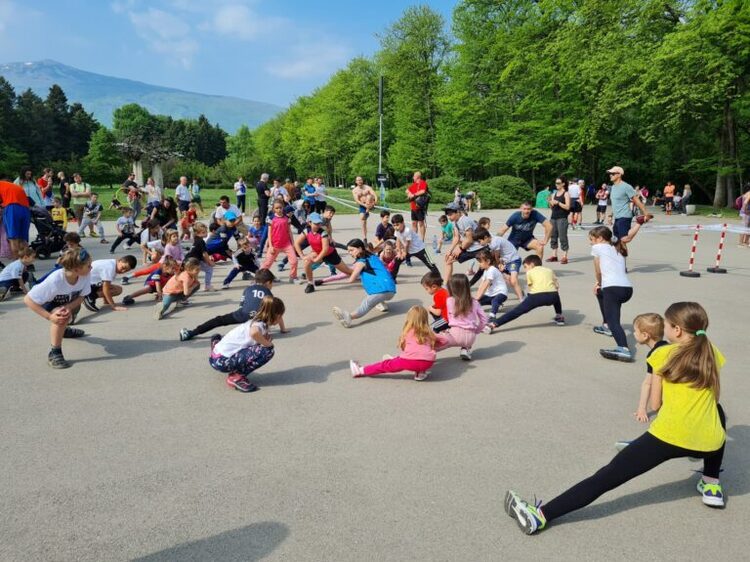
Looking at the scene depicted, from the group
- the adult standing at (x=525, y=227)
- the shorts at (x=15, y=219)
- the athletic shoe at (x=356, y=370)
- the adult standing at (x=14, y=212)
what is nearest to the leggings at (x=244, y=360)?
the athletic shoe at (x=356, y=370)

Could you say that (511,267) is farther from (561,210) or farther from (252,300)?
(561,210)

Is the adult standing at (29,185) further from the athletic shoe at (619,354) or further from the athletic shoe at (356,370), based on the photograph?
the athletic shoe at (619,354)

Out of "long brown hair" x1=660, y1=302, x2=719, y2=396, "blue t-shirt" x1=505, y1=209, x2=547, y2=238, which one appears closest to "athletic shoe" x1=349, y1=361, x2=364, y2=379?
"long brown hair" x1=660, y1=302, x2=719, y2=396

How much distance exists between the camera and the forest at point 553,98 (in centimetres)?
2827

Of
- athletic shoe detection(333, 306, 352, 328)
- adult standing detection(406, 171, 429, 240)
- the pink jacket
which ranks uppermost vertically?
adult standing detection(406, 171, 429, 240)

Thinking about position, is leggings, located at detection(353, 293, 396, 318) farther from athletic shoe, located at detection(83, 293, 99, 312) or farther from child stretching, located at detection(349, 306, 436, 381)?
athletic shoe, located at detection(83, 293, 99, 312)

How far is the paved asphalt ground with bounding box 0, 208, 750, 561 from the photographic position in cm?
307

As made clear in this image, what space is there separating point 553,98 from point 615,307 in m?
37.0

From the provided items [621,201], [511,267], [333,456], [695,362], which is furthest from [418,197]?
[695,362]

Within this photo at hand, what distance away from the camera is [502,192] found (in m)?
33.7

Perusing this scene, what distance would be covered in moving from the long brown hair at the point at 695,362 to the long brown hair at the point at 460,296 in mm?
2991

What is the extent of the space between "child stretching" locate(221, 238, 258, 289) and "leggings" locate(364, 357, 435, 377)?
219 inches

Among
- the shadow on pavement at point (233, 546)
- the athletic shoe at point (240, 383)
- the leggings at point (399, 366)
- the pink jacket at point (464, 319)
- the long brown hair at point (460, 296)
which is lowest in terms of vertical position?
the shadow on pavement at point (233, 546)

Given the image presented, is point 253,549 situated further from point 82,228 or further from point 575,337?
point 82,228
